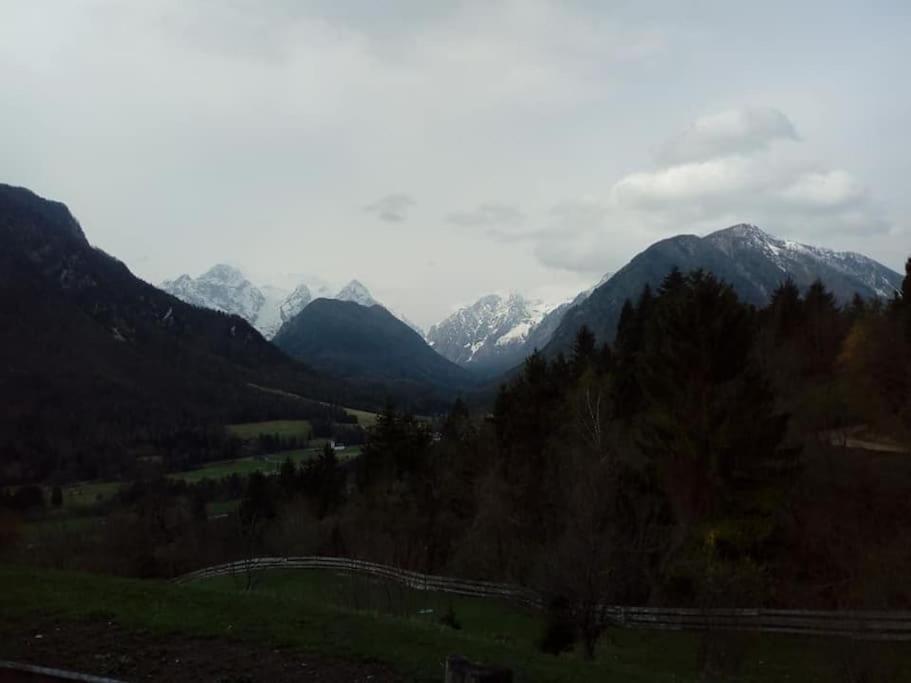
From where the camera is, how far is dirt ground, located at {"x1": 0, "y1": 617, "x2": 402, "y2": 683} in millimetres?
10500

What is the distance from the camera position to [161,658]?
11156 millimetres

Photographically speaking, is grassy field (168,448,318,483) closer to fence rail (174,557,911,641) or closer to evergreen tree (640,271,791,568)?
fence rail (174,557,911,641)

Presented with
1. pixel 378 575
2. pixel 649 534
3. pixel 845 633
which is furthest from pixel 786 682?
pixel 378 575

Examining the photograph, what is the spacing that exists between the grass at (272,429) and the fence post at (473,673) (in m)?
164

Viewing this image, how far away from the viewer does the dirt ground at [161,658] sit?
10500 millimetres

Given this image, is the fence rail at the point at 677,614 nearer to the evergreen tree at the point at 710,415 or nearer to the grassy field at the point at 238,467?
the evergreen tree at the point at 710,415

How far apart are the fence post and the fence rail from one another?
11730mm

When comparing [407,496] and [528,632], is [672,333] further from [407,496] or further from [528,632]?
[407,496]

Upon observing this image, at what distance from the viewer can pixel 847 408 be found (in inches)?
1912

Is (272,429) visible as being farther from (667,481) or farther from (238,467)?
(667,481)

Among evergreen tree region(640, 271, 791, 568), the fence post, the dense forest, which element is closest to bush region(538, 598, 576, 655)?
the dense forest

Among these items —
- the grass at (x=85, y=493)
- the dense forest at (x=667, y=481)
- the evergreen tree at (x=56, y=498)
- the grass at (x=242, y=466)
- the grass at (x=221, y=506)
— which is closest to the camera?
the dense forest at (x=667, y=481)

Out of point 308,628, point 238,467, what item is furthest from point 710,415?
point 238,467

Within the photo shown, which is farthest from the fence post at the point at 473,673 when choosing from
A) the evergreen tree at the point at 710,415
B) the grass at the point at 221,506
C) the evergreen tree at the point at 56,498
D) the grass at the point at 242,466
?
the grass at the point at 242,466
